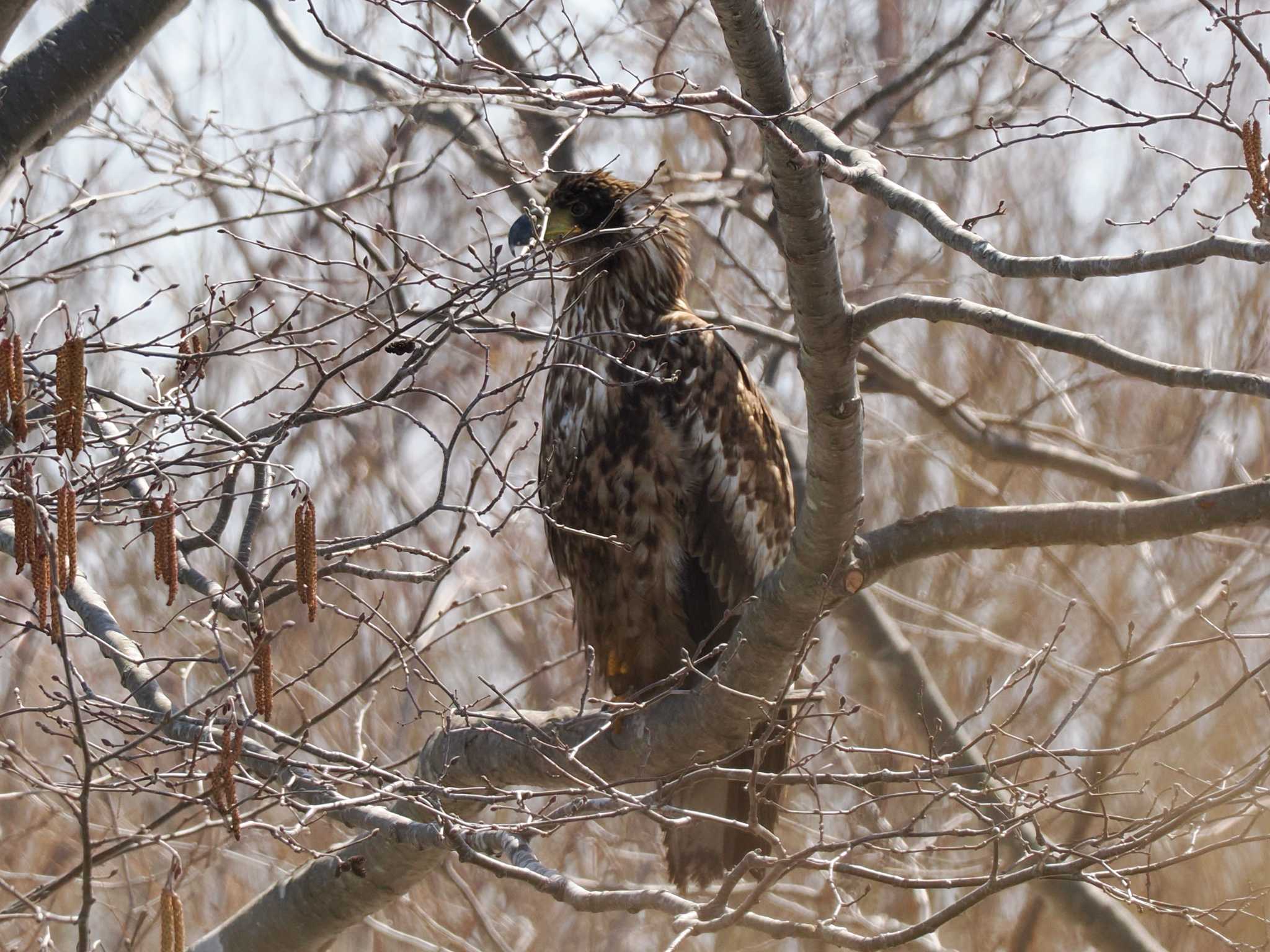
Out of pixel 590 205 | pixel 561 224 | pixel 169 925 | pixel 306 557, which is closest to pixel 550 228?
pixel 561 224

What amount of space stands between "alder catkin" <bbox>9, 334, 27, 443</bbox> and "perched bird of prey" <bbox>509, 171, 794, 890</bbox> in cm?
208

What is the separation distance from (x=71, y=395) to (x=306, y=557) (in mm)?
454

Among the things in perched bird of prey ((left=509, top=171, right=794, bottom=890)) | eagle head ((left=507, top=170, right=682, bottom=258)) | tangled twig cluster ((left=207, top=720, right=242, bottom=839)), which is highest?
eagle head ((left=507, top=170, right=682, bottom=258))

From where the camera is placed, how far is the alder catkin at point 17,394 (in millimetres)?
2100

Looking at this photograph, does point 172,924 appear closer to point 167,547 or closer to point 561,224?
point 167,547

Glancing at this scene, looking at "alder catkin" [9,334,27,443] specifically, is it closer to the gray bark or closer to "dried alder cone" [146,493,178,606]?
"dried alder cone" [146,493,178,606]

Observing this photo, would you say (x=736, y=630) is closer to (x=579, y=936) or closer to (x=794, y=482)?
(x=794, y=482)

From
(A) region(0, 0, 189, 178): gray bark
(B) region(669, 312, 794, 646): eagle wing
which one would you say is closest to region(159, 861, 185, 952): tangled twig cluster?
(A) region(0, 0, 189, 178): gray bark

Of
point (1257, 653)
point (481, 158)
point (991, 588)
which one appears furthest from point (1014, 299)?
point (481, 158)

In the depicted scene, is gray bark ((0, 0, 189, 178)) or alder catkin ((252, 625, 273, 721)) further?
gray bark ((0, 0, 189, 178))

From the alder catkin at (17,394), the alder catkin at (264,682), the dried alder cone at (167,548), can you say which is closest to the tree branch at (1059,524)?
the alder catkin at (264,682)

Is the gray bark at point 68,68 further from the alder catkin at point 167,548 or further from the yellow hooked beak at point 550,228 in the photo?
the alder catkin at point 167,548

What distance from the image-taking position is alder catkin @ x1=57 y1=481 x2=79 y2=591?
2.06 metres

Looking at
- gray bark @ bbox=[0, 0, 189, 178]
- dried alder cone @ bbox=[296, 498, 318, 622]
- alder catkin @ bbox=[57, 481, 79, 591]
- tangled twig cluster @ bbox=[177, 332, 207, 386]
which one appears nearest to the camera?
alder catkin @ bbox=[57, 481, 79, 591]
